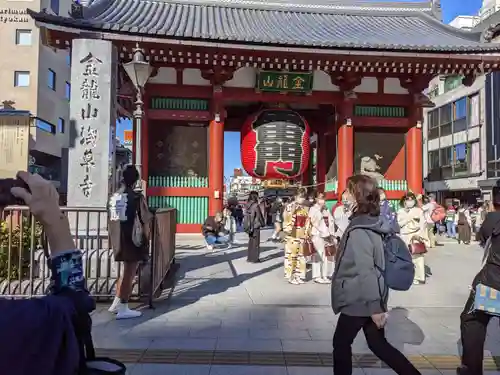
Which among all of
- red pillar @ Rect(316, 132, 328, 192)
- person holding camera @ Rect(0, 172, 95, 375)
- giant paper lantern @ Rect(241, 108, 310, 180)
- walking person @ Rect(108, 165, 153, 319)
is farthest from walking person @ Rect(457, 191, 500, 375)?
red pillar @ Rect(316, 132, 328, 192)

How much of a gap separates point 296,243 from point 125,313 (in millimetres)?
3553

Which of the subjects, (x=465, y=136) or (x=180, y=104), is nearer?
(x=180, y=104)

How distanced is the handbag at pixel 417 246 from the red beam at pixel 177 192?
6.84 meters

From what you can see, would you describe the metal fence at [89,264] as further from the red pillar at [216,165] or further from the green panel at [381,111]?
the green panel at [381,111]

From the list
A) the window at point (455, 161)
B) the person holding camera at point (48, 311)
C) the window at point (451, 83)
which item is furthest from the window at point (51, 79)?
the person holding camera at point (48, 311)

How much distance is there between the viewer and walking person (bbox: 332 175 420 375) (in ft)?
9.97

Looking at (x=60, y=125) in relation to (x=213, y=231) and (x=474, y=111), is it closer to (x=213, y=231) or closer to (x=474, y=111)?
(x=213, y=231)

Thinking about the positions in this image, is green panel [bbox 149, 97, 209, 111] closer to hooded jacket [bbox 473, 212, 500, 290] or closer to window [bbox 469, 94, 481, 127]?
hooded jacket [bbox 473, 212, 500, 290]

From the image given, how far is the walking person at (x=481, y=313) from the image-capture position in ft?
11.0

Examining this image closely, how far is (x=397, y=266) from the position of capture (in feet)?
10.1

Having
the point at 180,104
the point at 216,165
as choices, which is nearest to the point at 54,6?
the point at 180,104

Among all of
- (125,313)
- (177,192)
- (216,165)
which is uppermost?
(216,165)

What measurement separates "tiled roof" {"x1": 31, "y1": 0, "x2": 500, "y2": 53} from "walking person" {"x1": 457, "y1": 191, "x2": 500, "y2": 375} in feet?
29.2

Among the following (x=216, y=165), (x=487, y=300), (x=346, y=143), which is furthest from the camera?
(x=346, y=143)
